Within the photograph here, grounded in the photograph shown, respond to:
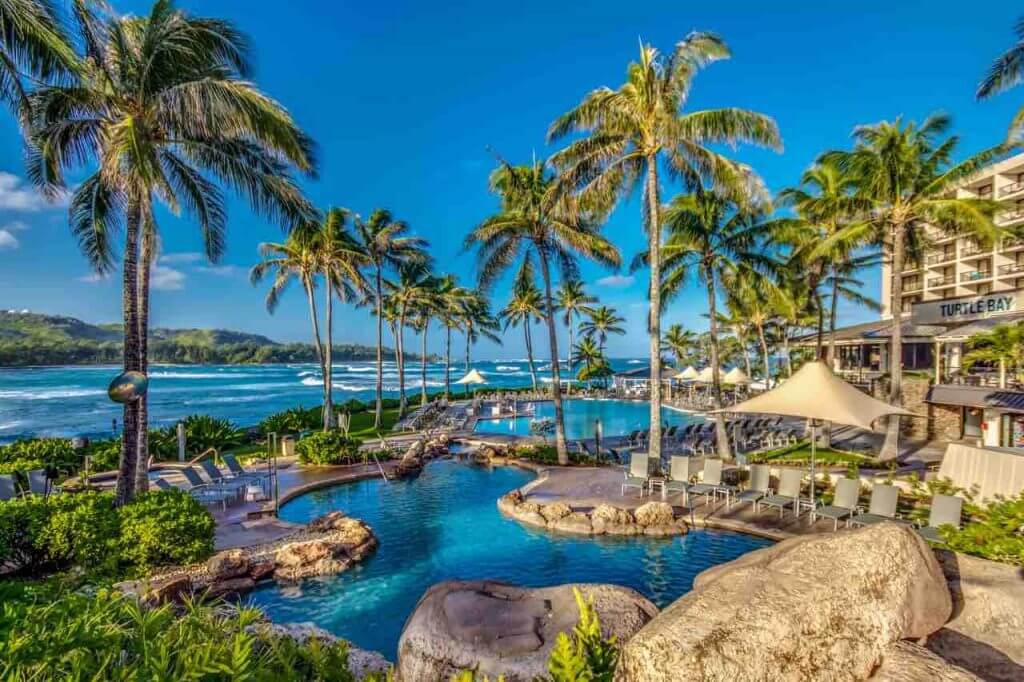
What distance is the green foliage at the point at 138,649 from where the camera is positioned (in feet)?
8.41

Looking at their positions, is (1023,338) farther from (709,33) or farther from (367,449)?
(367,449)

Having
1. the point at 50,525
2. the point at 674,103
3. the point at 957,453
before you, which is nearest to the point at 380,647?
the point at 50,525

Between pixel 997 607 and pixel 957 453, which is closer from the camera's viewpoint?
pixel 997 607

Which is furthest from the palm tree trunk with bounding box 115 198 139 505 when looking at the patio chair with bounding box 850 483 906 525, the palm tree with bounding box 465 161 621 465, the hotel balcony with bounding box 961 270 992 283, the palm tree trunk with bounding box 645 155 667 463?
the hotel balcony with bounding box 961 270 992 283

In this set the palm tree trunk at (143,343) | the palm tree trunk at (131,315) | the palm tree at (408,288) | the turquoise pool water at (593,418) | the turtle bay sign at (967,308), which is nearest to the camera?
the palm tree trunk at (131,315)

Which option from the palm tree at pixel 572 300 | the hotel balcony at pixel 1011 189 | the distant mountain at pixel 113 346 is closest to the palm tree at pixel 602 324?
the palm tree at pixel 572 300

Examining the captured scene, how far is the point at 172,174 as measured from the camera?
973cm

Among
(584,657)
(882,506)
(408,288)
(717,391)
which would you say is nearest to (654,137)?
(717,391)

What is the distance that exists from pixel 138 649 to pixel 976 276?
5223 cm

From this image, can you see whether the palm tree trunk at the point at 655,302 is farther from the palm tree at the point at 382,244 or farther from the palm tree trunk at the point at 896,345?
the palm tree at the point at 382,244

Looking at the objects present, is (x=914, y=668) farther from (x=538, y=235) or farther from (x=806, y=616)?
(x=538, y=235)

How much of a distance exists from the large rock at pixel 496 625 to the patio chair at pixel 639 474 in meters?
6.36

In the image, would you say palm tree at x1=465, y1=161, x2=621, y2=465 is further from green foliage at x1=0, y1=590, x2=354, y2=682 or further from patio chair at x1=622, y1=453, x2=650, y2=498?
green foliage at x1=0, y1=590, x2=354, y2=682

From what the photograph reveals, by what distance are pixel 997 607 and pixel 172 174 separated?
13.2m
